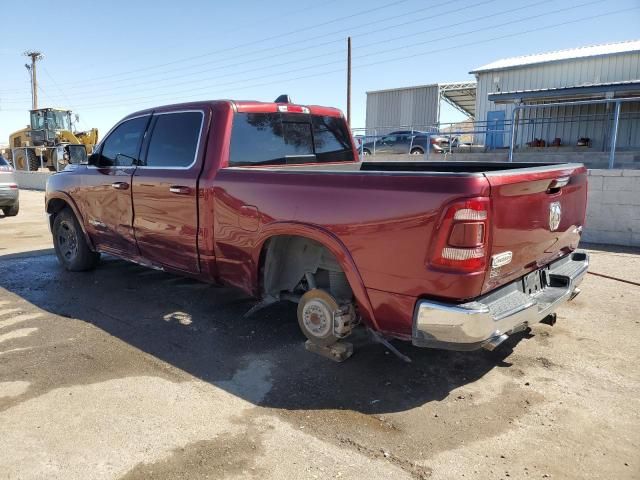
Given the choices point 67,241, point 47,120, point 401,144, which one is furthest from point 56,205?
point 47,120

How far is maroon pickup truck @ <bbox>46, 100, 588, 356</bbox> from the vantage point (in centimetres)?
293

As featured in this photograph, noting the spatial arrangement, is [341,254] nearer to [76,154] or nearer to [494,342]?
[494,342]

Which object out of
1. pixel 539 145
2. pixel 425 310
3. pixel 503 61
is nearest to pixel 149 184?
pixel 425 310

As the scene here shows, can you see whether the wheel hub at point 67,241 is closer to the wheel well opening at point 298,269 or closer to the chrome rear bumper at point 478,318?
the wheel well opening at point 298,269

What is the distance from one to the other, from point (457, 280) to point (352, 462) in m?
1.15

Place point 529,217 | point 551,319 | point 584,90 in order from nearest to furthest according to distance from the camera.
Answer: point 529,217 < point 551,319 < point 584,90

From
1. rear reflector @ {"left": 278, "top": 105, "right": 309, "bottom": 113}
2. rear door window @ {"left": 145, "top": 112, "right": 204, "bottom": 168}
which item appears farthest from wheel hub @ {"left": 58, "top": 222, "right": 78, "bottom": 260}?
rear reflector @ {"left": 278, "top": 105, "right": 309, "bottom": 113}

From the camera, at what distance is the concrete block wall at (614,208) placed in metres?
7.99

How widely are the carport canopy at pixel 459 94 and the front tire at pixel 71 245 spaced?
2396cm

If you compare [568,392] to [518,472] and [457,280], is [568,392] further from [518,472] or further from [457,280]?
[457,280]

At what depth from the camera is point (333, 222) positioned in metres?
3.38

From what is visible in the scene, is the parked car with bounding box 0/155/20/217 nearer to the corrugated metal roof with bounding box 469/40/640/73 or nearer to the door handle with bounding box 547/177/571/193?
the door handle with bounding box 547/177/571/193

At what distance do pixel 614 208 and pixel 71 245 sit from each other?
27.0ft

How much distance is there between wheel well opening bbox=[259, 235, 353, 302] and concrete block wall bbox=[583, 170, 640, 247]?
20.8 feet
